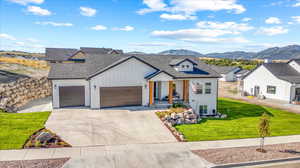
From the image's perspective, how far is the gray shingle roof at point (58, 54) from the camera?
154 feet

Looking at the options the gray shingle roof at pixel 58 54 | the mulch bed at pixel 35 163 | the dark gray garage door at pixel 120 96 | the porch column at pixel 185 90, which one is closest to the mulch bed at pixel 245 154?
the mulch bed at pixel 35 163

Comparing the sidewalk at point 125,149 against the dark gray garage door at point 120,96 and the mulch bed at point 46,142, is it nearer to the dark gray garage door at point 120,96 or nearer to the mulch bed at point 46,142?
the mulch bed at point 46,142

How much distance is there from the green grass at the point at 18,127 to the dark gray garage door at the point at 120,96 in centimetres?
508

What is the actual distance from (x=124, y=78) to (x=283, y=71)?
1126 inches

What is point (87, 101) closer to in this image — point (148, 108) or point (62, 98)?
point (62, 98)

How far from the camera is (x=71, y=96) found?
66.3 ft

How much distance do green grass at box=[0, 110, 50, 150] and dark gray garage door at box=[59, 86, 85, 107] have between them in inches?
101

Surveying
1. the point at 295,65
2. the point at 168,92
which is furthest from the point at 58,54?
the point at 295,65

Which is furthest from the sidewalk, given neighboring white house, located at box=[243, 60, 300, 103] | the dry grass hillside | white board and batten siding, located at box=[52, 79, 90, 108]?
the dry grass hillside

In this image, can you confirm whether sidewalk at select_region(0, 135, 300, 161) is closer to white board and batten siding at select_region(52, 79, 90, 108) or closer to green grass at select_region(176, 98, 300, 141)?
green grass at select_region(176, 98, 300, 141)

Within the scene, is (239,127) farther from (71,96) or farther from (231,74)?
(231,74)

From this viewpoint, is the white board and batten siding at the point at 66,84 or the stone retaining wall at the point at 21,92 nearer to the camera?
the white board and batten siding at the point at 66,84

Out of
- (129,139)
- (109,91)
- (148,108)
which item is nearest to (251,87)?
(148,108)

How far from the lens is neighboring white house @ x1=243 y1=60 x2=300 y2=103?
101 ft
